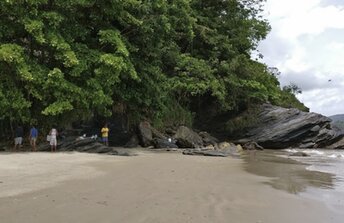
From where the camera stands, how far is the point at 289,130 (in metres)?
36.8

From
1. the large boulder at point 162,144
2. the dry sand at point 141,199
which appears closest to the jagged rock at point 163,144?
the large boulder at point 162,144

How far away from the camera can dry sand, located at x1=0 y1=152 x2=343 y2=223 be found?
7039 mm

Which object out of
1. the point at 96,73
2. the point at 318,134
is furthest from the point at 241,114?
the point at 96,73

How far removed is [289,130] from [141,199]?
3021cm

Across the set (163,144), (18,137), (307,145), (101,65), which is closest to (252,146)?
(307,145)

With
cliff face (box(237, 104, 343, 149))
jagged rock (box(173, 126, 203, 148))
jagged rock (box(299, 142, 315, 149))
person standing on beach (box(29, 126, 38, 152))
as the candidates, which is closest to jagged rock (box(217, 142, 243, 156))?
jagged rock (box(173, 126, 203, 148))

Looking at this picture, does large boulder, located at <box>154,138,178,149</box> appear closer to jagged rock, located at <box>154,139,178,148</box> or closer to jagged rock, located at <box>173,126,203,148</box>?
jagged rock, located at <box>154,139,178,148</box>

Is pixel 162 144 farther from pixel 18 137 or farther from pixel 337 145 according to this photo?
pixel 337 145

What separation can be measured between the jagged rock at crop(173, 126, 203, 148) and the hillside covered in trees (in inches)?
71.7

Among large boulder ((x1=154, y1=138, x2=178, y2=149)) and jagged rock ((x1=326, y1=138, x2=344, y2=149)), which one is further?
jagged rock ((x1=326, y1=138, x2=344, y2=149))

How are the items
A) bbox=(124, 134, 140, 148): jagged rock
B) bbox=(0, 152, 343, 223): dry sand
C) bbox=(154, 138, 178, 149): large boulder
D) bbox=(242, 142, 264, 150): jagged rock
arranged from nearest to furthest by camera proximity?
bbox=(0, 152, 343, 223): dry sand, bbox=(154, 138, 178, 149): large boulder, bbox=(124, 134, 140, 148): jagged rock, bbox=(242, 142, 264, 150): jagged rock

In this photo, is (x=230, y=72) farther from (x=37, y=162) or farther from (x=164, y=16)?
(x=37, y=162)

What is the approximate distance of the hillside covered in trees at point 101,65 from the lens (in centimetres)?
2067

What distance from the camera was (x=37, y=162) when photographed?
14852mm
